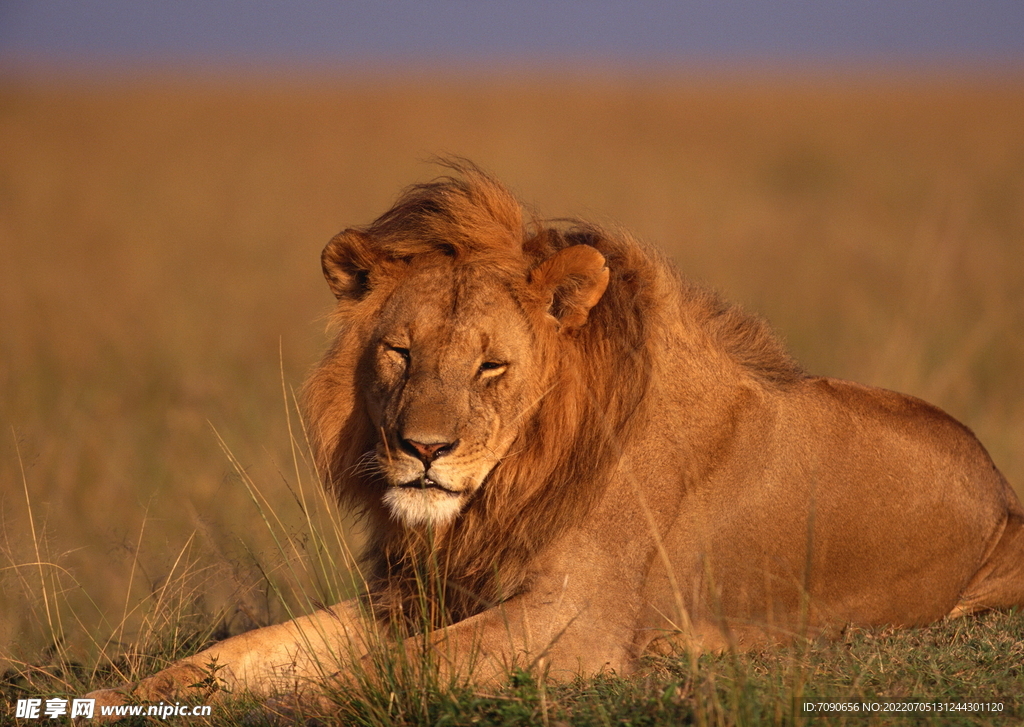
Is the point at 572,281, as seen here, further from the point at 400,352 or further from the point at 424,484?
the point at 424,484

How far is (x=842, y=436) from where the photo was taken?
4.05 meters

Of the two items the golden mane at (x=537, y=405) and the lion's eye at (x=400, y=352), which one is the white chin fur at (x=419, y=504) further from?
the lion's eye at (x=400, y=352)

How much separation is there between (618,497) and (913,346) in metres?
7.20

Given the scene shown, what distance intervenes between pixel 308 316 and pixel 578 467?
355 inches

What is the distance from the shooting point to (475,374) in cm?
367

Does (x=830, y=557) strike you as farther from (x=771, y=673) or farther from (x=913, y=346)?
(x=913, y=346)

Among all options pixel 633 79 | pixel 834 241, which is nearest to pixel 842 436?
pixel 834 241

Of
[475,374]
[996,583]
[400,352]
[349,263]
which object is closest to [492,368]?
[475,374]

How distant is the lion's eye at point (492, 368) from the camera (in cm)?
369

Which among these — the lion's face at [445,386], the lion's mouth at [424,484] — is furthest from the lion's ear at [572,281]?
the lion's mouth at [424,484]

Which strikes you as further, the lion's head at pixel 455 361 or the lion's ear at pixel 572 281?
the lion's ear at pixel 572 281

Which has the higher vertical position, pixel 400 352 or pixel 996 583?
pixel 400 352

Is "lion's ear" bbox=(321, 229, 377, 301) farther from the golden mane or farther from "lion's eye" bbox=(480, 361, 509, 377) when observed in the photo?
"lion's eye" bbox=(480, 361, 509, 377)

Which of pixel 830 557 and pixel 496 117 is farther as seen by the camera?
pixel 496 117
